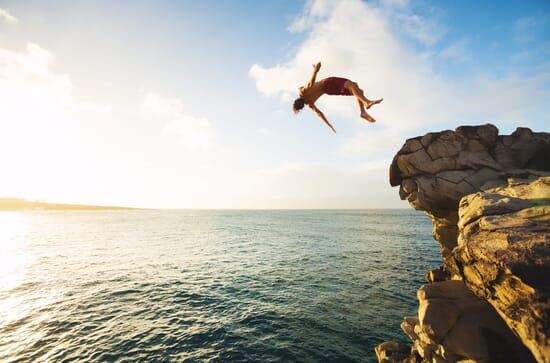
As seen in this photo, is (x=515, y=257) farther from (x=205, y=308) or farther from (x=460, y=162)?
(x=205, y=308)

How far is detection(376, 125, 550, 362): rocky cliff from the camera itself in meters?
6.29

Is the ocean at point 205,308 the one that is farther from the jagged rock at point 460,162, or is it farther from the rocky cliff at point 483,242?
the jagged rock at point 460,162

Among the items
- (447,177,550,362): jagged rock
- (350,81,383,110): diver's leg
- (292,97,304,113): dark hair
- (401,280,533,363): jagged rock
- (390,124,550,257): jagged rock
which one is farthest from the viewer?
(390,124,550,257): jagged rock

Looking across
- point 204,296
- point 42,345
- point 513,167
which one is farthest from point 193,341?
point 513,167

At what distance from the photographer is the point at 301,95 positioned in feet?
28.9

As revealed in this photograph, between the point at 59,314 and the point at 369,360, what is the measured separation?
924 inches

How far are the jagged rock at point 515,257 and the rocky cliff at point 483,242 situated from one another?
0.02 m

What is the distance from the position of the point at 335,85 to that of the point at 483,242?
7.02 meters

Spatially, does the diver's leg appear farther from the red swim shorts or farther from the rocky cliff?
the rocky cliff

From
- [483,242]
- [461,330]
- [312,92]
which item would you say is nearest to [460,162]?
[483,242]

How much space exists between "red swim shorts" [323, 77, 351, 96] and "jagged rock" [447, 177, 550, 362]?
6.62 m

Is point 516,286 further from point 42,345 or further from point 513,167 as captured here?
point 42,345

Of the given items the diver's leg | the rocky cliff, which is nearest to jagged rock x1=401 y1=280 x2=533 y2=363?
the rocky cliff

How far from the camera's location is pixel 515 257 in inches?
252
